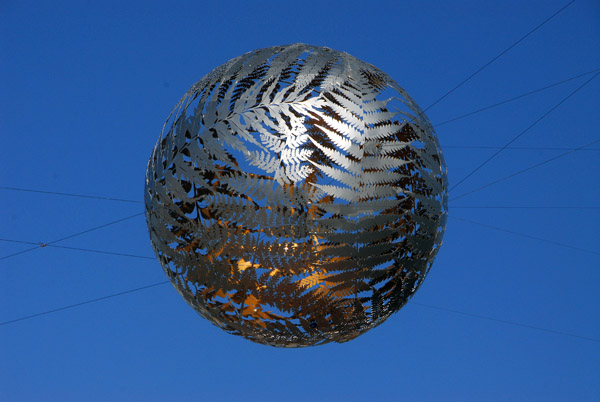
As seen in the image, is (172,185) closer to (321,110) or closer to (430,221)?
→ (321,110)

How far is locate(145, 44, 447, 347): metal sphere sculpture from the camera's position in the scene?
3.17 meters

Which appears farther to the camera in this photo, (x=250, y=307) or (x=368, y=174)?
(x=250, y=307)

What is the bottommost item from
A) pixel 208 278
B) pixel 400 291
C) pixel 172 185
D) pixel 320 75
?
pixel 400 291

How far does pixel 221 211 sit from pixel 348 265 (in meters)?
0.55

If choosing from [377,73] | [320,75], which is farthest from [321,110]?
[377,73]

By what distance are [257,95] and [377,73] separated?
63cm

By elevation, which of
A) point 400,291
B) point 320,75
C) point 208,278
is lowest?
point 400,291

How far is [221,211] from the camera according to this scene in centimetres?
324

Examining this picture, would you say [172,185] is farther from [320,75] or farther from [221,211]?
[320,75]

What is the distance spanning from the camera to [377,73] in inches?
144

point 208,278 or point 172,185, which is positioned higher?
point 172,185

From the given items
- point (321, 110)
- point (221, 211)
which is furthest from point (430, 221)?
point (221, 211)

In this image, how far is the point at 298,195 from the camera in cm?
314

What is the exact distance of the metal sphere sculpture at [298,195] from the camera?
317 cm
